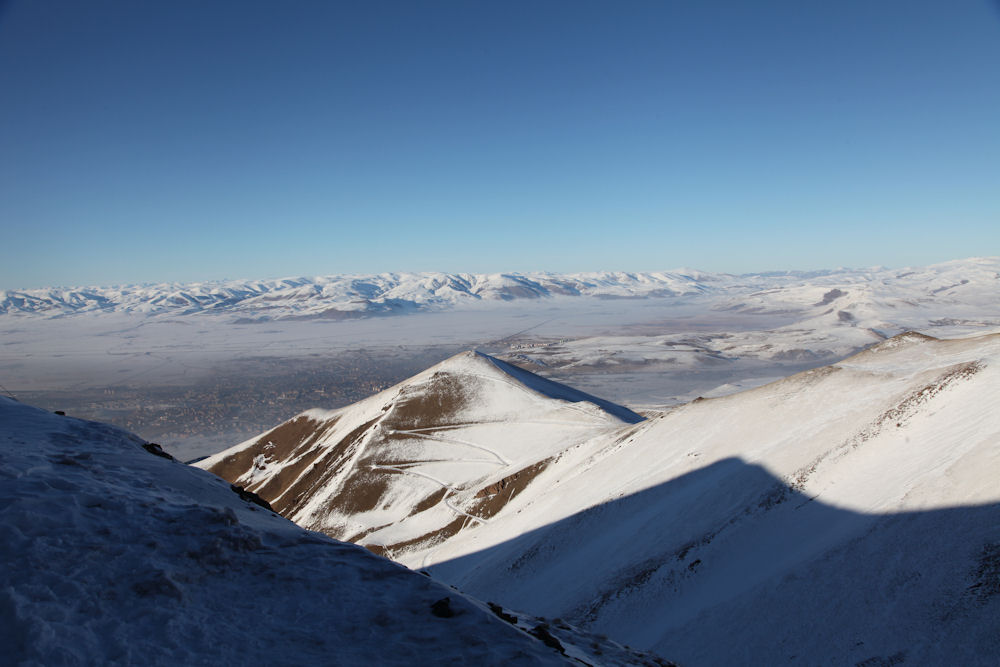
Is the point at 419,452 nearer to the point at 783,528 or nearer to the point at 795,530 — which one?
the point at 783,528

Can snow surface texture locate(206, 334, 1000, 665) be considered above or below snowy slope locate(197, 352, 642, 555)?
above

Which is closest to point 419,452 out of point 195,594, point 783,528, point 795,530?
point 783,528

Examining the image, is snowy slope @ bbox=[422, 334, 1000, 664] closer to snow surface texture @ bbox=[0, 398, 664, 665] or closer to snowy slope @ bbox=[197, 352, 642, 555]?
snow surface texture @ bbox=[0, 398, 664, 665]

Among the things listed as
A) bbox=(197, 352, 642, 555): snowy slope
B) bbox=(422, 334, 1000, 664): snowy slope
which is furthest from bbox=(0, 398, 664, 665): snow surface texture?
bbox=(197, 352, 642, 555): snowy slope

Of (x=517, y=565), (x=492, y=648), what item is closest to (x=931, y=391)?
(x=517, y=565)

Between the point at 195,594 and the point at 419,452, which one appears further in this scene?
the point at 419,452

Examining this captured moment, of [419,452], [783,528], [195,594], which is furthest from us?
[419,452]

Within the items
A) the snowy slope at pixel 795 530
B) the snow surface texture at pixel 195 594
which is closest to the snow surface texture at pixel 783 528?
the snowy slope at pixel 795 530

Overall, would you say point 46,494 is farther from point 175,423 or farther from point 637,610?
point 175,423
